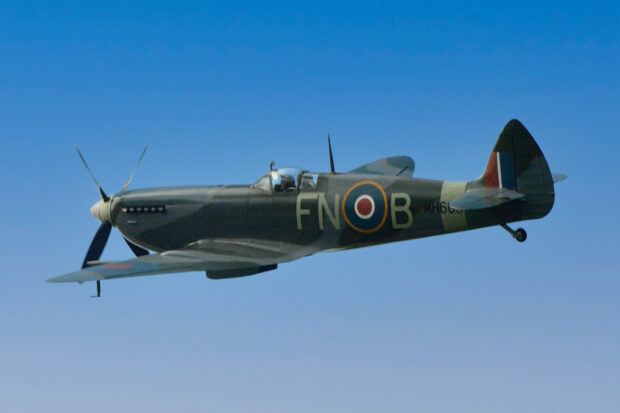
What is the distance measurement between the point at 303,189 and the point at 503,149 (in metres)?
3.24

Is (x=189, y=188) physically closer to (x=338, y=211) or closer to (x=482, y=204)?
(x=338, y=211)

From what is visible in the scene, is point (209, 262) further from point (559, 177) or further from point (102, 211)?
point (559, 177)

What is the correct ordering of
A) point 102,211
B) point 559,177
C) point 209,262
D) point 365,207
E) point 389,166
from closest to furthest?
point 209,262 < point 365,207 < point 559,177 < point 102,211 < point 389,166

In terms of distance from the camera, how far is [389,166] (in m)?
16.9

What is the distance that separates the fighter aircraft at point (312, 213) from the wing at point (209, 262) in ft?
0.05

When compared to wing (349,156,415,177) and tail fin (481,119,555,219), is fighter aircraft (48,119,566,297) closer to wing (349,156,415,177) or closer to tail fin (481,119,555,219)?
tail fin (481,119,555,219)

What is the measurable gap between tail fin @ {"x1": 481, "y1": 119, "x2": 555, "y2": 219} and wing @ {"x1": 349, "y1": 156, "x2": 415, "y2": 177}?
12.6 feet

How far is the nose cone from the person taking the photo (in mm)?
16078

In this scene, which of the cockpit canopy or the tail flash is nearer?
the tail flash

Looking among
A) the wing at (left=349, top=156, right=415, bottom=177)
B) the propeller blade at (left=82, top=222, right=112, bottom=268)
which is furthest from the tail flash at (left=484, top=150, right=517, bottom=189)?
the propeller blade at (left=82, top=222, right=112, bottom=268)

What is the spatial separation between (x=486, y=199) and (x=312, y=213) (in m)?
2.78

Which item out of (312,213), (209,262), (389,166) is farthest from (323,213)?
(389,166)

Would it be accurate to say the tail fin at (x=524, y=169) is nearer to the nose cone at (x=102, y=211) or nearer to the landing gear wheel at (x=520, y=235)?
the landing gear wheel at (x=520, y=235)

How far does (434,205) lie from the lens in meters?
13.4
